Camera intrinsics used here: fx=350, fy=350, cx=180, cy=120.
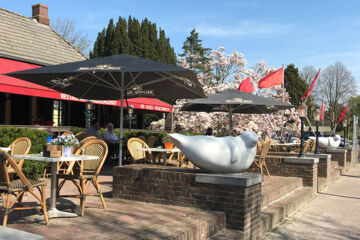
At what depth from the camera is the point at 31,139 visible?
23.7ft

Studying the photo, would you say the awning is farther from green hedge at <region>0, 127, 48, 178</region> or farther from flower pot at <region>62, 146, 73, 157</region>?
flower pot at <region>62, 146, 73, 157</region>

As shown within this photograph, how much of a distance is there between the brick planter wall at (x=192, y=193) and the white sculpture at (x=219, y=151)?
206 mm

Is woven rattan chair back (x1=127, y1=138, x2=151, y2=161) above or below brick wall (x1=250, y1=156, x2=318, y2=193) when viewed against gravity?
above

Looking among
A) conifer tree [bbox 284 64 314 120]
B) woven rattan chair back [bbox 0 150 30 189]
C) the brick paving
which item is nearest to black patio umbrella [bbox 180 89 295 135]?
the brick paving

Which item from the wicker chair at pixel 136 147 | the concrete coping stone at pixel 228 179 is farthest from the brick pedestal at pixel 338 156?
the concrete coping stone at pixel 228 179

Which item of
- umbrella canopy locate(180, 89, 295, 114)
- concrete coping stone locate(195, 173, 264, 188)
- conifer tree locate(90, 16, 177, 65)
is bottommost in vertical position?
concrete coping stone locate(195, 173, 264, 188)

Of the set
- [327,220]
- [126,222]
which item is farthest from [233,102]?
[126,222]

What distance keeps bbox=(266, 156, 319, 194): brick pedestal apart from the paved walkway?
1.57 feet

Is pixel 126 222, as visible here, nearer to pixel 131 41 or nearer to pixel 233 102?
pixel 233 102

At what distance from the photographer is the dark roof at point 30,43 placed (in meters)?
13.9

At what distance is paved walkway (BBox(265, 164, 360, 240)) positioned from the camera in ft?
17.3

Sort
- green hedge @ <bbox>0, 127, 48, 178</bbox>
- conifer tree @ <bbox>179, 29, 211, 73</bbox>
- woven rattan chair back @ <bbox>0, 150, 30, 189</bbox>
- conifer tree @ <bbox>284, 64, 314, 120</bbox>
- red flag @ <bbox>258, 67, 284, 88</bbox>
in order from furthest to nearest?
conifer tree @ <bbox>284, 64, 314, 120</bbox>
conifer tree @ <bbox>179, 29, 211, 73</bbox>
red flag @ <bbox>258, 67, 284, 88</bbox>
green hedge @ <bbox>0, 127, 48, 178</bbox>
woven rattan chair back @ <bbox>0, 150, 30, 189</bbox>

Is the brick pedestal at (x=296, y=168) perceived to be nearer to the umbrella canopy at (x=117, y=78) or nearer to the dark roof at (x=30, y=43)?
the umbrella canopy at (x=117, y=78)

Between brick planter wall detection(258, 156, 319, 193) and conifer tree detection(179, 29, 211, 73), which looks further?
conifer tree detection(179, 29, 211, 73)
